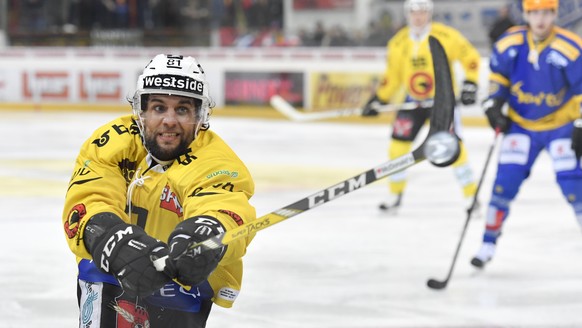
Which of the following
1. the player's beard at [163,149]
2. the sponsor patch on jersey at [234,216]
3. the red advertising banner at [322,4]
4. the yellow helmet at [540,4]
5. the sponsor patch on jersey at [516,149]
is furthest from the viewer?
the red advertising banner at [322,4]

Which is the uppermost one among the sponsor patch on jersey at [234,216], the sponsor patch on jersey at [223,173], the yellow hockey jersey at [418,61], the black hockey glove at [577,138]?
the sponsor patch on jersey at [223,173]

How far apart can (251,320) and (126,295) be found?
1.52 m

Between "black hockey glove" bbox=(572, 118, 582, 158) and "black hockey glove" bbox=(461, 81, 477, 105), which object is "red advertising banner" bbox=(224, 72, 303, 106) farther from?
"black hockey glove" bbox=(572, 118, 582, 158)

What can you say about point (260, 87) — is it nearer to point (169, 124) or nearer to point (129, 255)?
point (169, 124)

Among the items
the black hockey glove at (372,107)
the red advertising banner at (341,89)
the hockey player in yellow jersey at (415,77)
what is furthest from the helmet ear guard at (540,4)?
the red advertising banner at (341,89)

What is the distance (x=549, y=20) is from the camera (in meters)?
4.71

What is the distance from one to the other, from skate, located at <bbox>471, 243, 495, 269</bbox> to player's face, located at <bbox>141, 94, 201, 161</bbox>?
2789 mm

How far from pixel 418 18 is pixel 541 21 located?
2.29 m

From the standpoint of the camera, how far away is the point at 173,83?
2432mm

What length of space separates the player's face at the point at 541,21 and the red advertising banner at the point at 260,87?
316 inches

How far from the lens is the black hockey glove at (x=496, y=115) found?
4824mm

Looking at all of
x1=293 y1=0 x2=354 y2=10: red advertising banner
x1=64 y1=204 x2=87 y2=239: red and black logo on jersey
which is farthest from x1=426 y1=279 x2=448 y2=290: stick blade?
x1=293 y1=0 x2=354 y2=10: red advertising banner

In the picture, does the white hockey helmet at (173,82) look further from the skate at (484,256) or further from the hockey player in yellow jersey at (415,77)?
the hockey player in yellow jersey at (415,77)

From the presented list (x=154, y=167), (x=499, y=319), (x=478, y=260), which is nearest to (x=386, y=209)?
(x=478, y=260)
